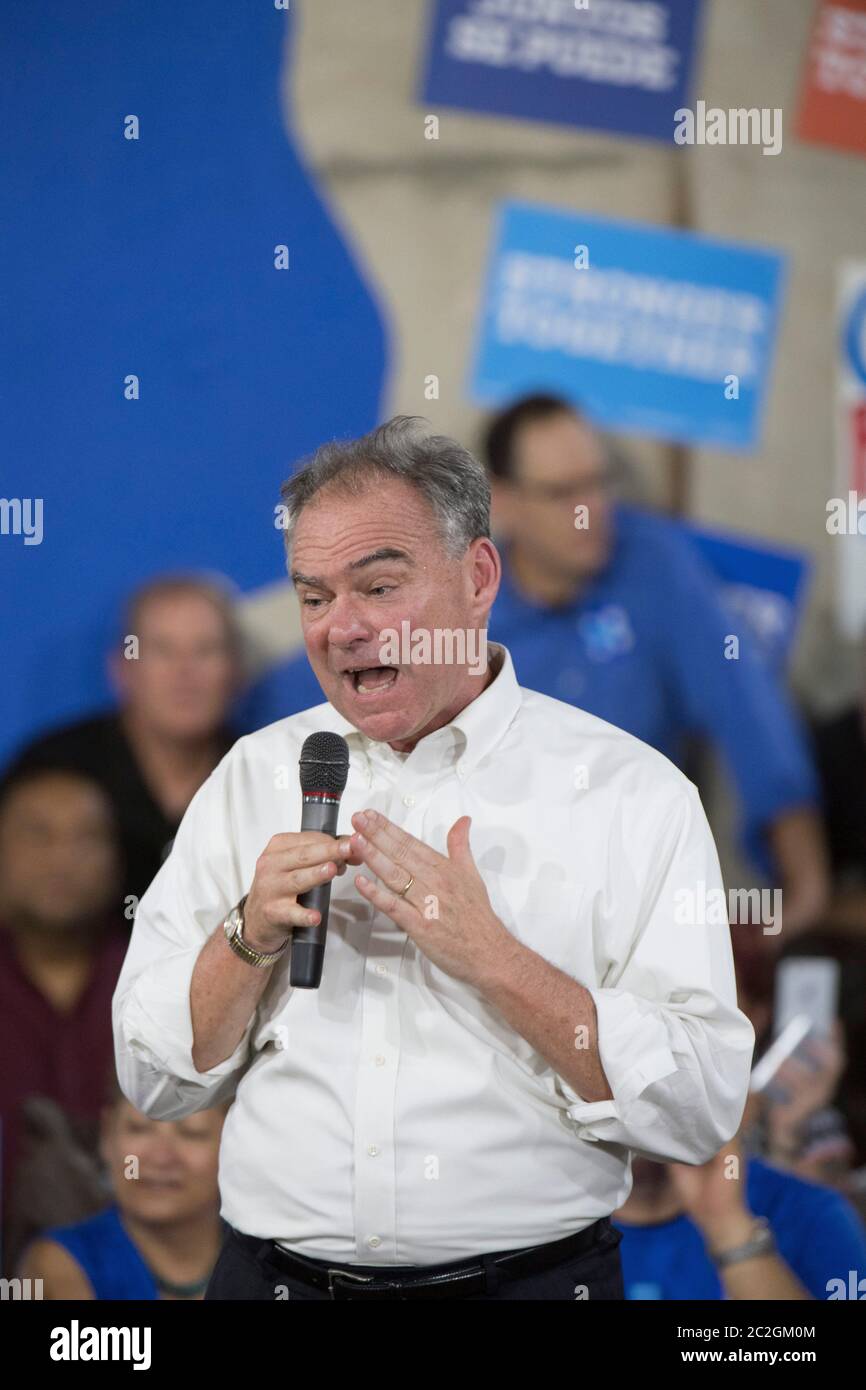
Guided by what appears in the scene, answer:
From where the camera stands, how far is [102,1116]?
139 inches

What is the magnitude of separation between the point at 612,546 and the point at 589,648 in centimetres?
28

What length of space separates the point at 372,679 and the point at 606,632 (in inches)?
84.7

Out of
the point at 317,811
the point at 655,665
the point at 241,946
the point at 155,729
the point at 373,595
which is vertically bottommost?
the point at 241,946

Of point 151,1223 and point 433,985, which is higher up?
point 433,985

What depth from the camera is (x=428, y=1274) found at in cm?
167

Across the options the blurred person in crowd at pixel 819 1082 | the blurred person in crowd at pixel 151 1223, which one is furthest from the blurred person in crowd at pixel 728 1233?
the blurred person in crowd at pixel 151 1223

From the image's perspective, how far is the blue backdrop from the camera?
3.69m

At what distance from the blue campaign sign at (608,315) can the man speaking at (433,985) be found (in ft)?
7.04

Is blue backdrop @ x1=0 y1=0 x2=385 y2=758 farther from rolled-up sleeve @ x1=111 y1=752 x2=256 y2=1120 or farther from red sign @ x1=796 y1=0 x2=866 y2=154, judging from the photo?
rolled-up sleeve @ x1=111 y1=752 x2=256 y2=1120

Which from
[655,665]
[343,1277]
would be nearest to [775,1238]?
[655,665]

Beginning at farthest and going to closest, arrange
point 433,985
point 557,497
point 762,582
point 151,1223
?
point 762,582
point 557,497
point 151,1223
point 433,985

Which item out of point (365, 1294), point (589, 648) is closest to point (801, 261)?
point (589, 648)

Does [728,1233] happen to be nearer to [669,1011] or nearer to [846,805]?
[846,805]
